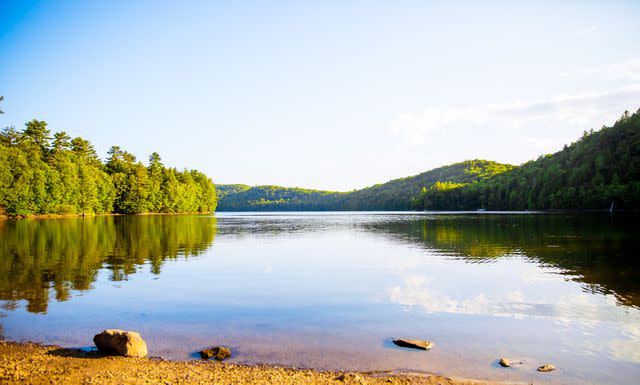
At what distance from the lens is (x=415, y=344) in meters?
12.7

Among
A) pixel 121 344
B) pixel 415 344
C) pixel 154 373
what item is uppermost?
pixel 121 344

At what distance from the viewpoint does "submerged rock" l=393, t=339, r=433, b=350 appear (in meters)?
12.6

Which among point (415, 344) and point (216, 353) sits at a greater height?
point (216, 353)

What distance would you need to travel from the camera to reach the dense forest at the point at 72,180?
9575 centimetres

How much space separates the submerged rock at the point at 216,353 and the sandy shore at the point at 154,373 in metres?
0.47

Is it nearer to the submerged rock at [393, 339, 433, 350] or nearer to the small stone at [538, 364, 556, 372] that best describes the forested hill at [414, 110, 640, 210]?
the small stone at [538, 364, 556, 372]

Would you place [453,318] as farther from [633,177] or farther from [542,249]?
[633,177]

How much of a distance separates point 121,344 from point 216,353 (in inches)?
101

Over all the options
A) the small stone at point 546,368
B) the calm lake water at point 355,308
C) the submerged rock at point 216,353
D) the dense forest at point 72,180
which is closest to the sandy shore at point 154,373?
the submerged rock at point 216,353

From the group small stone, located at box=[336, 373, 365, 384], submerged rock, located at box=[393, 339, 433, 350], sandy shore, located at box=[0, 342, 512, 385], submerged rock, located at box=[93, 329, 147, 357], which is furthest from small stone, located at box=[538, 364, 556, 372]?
submerged rock, located at box=[93, 329, 147, 357]

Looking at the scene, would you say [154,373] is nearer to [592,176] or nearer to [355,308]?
[355,308]

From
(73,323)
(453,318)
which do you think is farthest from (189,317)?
(453,318)

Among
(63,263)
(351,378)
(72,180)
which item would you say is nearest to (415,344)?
(351,378)

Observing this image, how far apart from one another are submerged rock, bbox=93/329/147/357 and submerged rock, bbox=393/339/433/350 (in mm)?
7553
